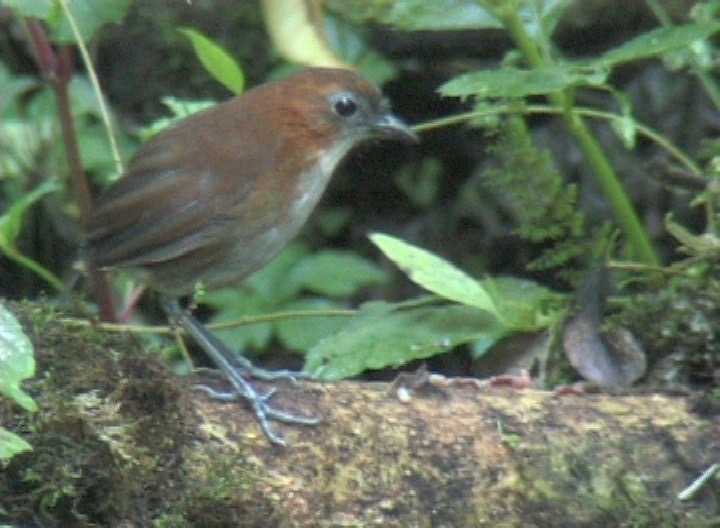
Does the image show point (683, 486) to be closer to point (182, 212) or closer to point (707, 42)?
point (182, 212)

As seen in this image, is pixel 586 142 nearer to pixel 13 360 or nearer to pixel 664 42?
pixel 664 42

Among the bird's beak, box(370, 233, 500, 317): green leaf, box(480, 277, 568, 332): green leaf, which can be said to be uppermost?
the bird's beak

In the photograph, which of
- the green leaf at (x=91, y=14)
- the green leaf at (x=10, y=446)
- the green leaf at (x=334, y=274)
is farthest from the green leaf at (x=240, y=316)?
the green leaf at (x=10, y=446)

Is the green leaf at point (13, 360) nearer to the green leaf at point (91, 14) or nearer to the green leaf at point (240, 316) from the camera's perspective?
the green leaf at point (91, 14)

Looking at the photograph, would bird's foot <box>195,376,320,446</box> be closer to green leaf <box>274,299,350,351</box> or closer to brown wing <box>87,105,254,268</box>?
brown wing <box>87,105,254,268</box>

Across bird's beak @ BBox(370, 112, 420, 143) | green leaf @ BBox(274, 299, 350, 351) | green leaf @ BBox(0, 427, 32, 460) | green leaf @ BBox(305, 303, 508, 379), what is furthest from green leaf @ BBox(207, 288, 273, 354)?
green leaf @ BBox(0, 427, 32, 460)

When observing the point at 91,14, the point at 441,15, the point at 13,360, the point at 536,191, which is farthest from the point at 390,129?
the point at 13,360
